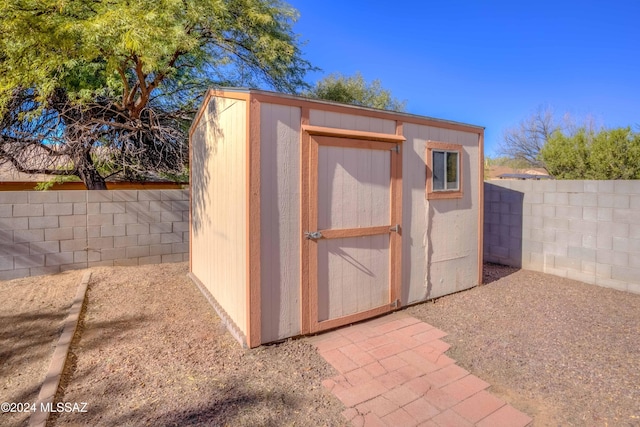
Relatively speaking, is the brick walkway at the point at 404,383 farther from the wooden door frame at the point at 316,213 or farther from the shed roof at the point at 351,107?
the shed roof at the point at 351,107

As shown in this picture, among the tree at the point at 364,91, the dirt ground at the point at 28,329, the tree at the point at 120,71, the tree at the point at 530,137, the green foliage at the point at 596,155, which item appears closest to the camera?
the dirt ground at the point at 28,329

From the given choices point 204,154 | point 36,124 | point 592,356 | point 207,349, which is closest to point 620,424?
point 592,356

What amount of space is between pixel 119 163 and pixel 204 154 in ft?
11.8

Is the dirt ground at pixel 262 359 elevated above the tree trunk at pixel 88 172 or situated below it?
below

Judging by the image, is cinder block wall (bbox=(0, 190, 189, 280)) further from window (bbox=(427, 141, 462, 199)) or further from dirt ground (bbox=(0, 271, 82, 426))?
window (bbox=(427, 141, 462, 199))

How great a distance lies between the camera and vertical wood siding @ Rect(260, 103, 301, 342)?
2.92 metres

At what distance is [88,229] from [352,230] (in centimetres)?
461

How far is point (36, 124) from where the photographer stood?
6.61 metres

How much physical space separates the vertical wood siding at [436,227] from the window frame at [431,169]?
62 millimetres

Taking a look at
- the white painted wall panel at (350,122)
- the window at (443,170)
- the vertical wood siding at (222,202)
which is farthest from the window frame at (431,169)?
the vertical wood siding at (222,202)

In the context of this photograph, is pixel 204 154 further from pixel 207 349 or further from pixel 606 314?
pixel 606 314

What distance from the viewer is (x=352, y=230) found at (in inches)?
134

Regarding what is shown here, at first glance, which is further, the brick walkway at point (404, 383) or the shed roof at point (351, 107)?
the shed roof at point (351, 107)

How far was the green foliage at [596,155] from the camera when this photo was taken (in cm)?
830
